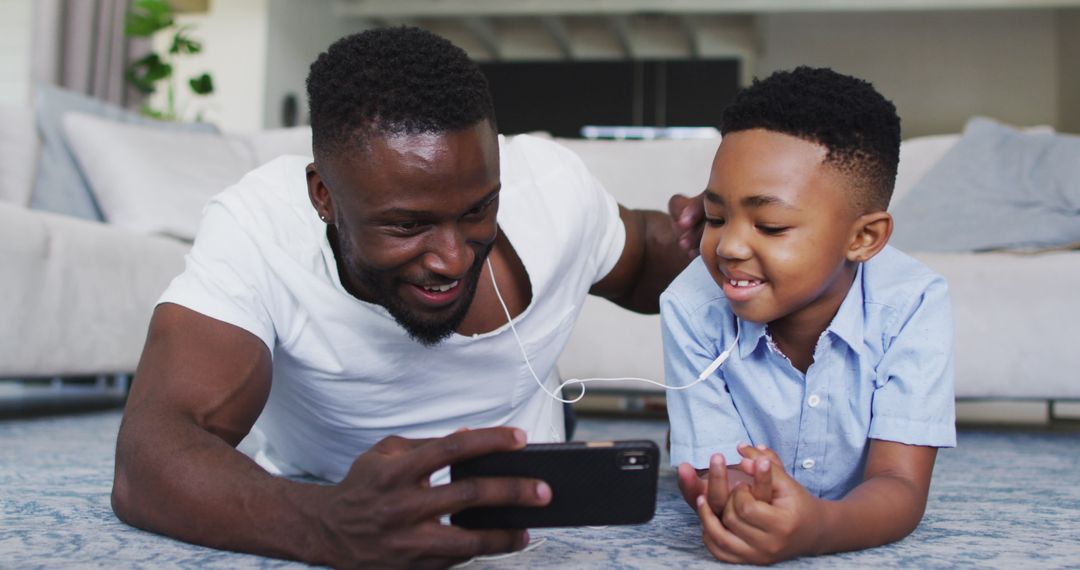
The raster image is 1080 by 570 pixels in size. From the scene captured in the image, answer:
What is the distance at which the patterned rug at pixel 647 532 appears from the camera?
0.89 meters

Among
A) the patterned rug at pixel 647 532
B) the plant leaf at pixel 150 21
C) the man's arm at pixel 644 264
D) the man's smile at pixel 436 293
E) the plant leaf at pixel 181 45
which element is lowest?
the patterned rug at pixel 647 532

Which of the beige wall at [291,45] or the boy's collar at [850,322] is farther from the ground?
the beige wall at [291,45]

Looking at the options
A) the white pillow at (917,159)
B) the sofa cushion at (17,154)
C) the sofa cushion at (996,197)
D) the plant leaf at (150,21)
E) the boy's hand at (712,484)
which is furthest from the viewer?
the plant leaf at (150,21)

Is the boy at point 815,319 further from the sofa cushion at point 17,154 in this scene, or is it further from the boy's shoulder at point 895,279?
the sofa cushion at point 17,154

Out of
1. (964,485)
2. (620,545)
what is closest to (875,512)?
(620,545)

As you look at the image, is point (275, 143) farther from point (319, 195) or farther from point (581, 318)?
point (319, 195)

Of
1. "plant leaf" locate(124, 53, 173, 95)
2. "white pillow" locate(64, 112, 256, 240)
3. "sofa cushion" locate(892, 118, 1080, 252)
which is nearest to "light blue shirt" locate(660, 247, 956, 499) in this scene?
"sofa cushion" locate(892, 118, 1080, 252)

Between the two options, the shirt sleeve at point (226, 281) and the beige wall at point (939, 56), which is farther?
the beige wall at point (939, 56)

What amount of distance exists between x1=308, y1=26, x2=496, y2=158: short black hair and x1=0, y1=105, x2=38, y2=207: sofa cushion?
86.2 inches

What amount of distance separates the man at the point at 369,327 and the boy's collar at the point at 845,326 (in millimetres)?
295

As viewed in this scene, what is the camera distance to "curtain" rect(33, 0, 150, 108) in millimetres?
4199

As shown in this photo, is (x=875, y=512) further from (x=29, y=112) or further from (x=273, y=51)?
(x=273, y=51)

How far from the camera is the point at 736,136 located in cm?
111

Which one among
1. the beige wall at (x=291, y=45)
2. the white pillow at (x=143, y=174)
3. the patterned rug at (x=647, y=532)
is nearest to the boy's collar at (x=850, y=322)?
the patterned rug at (x=647, y=532)
